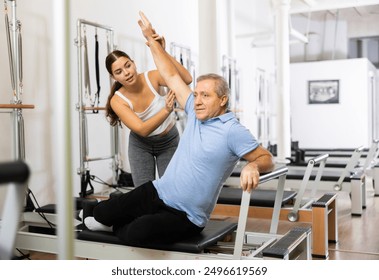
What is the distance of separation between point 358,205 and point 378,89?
6.09 meters

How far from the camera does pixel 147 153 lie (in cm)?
253

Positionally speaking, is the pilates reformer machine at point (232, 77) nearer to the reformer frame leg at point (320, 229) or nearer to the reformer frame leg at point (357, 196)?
the reformer frame leg at point (357, 196)

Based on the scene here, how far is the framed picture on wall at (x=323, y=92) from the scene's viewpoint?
29.6 ft

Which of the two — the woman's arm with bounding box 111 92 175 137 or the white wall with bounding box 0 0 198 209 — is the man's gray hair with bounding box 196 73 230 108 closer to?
the woman's arm with bounding box 111 92 175 137

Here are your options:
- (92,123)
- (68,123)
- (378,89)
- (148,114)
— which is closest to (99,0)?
(92,123)

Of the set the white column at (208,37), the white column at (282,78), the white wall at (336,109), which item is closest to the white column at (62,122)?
the white column at (208,37)

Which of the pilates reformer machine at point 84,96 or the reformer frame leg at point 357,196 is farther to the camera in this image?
the reformer frame leg at point 357,196

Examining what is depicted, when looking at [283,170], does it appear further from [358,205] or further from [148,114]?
[358,205]

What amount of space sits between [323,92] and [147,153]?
23.7 ft

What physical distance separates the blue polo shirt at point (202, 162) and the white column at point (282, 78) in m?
4.95

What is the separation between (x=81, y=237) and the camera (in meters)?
2.30

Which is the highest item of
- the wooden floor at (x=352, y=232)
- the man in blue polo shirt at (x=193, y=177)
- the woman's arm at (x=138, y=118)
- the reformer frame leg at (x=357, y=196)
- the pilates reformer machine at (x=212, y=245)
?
the woman's arm at (x=138, y=118)

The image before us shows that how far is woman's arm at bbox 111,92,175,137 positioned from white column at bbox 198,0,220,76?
2162 millimetres

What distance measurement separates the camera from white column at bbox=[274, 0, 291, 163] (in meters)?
6.95
